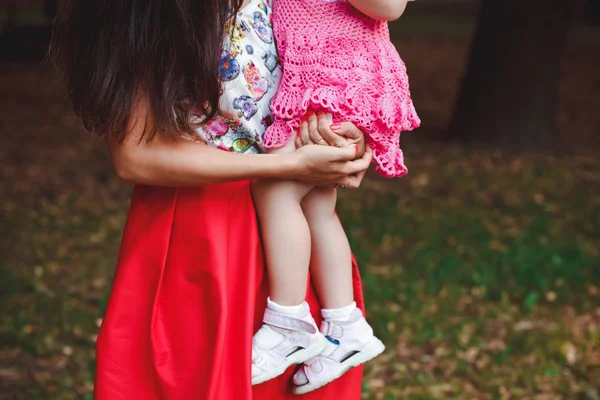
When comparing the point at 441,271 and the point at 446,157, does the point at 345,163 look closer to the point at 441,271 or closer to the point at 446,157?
the point at 441,271

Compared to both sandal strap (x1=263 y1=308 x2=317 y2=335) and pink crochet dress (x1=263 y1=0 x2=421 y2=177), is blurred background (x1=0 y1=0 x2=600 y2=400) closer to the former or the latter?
pink crochet dress (x1=263 y1=0 x2=421 y2=177)

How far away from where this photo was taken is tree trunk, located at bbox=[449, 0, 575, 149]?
8312 mm

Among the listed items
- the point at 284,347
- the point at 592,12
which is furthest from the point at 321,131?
the point at 592,12

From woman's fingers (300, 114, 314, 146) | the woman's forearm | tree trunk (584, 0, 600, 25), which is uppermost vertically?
tree trunk (584, 0, 600, 25)

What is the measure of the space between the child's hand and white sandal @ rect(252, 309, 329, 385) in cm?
45

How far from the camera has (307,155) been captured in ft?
6.15

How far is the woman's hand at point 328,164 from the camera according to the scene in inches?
73.9

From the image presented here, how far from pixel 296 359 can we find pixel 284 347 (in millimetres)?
45

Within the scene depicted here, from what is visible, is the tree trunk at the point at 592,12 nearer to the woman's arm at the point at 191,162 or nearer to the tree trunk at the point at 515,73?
the tree trunk at the point at 515,73

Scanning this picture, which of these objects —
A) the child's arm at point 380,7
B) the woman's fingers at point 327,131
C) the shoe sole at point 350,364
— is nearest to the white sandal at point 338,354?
the shoe sole at point 350,364

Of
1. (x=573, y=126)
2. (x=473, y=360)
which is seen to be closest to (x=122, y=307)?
(x=473, y=360)

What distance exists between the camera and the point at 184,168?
71.9 inches

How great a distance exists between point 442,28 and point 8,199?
17.1 metres

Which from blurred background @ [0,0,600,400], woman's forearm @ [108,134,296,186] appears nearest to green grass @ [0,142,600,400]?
blurred background @ [0,0,600,400]
